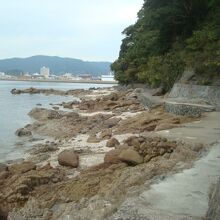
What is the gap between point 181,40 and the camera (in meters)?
29.3

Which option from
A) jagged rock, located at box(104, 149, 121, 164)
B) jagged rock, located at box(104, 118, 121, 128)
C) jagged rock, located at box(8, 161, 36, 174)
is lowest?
jagged rock, located at box(104, 118, 121, 128)

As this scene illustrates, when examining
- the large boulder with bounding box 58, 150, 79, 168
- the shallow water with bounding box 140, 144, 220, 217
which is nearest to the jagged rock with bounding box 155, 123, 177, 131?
the large boulder with bounding box 58, 150, 79, 168

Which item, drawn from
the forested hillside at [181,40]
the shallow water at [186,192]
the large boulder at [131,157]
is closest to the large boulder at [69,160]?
the large boulder at [131,157]

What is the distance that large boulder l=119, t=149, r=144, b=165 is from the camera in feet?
33.8

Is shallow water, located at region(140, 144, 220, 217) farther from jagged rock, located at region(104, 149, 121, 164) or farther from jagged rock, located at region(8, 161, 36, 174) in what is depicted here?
jagged rock, located at region(8, 161, 36, 174)

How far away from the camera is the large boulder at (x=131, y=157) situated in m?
10.3

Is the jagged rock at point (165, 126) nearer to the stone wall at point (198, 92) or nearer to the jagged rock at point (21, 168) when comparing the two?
the stone wall at point (198, 92)

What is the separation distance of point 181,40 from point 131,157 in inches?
799

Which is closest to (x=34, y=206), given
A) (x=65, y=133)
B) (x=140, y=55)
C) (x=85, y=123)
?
(x=65, y=133)

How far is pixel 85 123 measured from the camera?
23406 millimetres

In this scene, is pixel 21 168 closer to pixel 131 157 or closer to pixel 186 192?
pixel 131 157

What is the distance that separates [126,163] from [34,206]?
2921mm

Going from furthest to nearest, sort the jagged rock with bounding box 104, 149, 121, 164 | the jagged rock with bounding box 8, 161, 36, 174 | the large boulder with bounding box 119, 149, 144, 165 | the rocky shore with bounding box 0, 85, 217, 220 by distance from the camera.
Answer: the jagged rock with bounding box 8, 161, 36, 174 < the jagged rock with bounding box 104, 149, 121, 164 < the large boulder with bounding box 119, 149, 144, 165 < the rocky shore with bounding box 0, 85, 217, 220

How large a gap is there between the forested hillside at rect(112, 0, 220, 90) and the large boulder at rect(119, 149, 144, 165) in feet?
33.8
